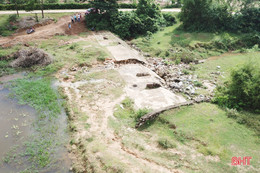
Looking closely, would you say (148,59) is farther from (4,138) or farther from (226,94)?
(4,138)

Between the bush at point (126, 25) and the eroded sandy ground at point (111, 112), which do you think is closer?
the eroded sandy ground at point (111, 112)

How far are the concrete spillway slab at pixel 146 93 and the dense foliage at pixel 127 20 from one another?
36.2 feet

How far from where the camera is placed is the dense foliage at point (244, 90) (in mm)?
10758

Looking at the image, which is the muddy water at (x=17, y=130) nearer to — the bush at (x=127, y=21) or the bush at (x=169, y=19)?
the bush at (x=127, y=21)

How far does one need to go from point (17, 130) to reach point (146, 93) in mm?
7864

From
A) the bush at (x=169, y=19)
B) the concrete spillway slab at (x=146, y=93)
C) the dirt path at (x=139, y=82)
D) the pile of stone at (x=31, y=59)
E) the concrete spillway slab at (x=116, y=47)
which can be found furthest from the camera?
the bush at (x=169, y=19)

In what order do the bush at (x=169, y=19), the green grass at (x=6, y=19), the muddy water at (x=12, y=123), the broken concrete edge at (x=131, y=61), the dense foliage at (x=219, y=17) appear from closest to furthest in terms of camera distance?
the muddy water at (x=12, y=123)
the broken concrete edge at (x=131, y=61)
the green grass at (x=6, y=19)
the dense foliage at (x=219, y=17)
the bush at (x=169, y=19)

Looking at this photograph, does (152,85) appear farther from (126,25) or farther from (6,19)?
(6,19)

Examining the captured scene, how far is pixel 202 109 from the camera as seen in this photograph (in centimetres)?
1114

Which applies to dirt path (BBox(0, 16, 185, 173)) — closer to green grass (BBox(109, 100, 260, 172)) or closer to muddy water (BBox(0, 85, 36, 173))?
green grass (BBox(109, 100, 260, 172))

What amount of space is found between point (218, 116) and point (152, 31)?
59.8 ft

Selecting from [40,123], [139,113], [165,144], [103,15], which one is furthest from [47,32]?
[165,144]

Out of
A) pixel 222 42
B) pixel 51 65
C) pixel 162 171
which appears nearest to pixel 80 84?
pixel 51 65

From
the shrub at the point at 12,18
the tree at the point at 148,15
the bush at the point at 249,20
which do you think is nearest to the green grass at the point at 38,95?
the shrub at the point at 12,18
